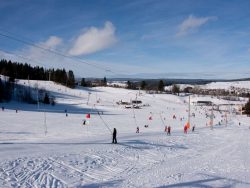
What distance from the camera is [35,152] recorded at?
87.6 feet

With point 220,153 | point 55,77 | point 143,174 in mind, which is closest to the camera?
point 143,174

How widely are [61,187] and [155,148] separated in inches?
732

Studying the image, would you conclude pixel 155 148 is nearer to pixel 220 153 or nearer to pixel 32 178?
pixel 220 153

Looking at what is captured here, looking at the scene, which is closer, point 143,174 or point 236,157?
point 143,174

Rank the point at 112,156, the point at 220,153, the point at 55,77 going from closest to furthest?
the point at 112,156, the point at 220,153, the point at 55,77

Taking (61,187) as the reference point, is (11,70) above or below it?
above

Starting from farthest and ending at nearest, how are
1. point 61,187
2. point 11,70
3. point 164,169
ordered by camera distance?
point 11,70, point 164,169, point 61,187

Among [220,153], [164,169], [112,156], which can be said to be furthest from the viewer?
[220,153]

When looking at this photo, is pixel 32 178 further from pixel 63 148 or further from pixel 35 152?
pixel 63 148

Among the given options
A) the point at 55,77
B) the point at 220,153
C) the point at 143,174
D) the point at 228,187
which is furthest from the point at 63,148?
the point at 55,77

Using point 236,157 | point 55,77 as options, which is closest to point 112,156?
point 236,157

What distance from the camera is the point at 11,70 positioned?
178125 millimetres

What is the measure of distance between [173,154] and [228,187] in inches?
499

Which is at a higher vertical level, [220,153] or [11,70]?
[11,70]
